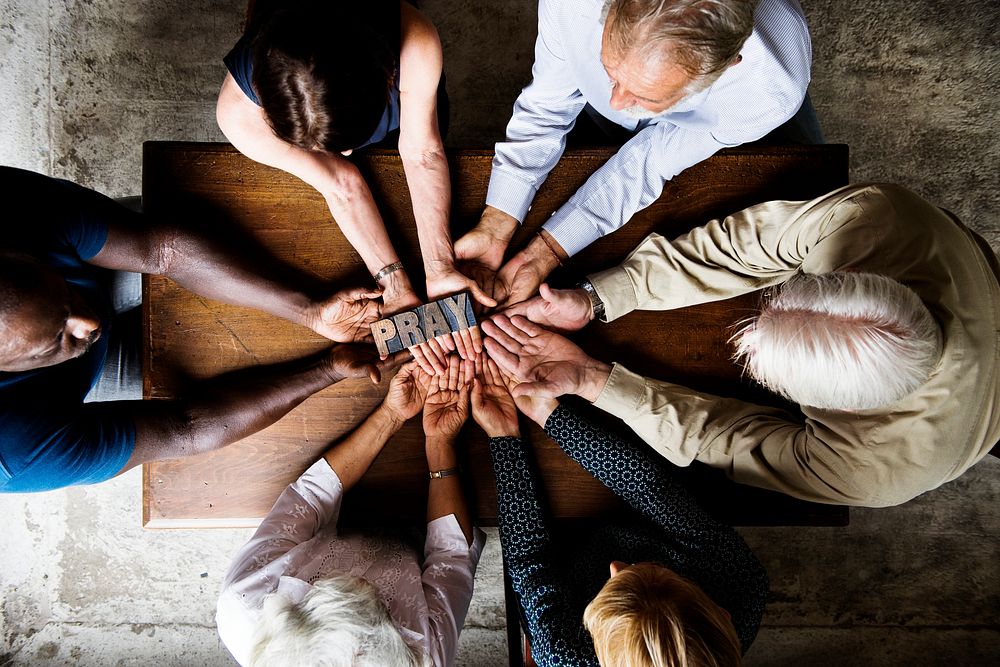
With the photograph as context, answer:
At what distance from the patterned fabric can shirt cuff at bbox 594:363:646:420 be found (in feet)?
0.29

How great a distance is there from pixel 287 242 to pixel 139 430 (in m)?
0.77

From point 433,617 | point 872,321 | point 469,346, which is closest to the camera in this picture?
point 872,321

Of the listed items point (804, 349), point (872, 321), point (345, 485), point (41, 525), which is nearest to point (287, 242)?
point (345, 485)

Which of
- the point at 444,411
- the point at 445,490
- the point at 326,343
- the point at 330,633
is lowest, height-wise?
the point at 330,633

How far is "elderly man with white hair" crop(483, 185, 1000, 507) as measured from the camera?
1.36m

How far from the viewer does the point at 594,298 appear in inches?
75.1

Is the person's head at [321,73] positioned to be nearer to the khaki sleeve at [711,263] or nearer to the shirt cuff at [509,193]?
the shirt cuff at [509,193]

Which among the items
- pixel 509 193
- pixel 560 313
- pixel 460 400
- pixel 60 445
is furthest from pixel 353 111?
pixel 60 445

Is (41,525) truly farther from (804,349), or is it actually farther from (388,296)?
(804,349)

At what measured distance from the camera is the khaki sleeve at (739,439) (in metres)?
1.64

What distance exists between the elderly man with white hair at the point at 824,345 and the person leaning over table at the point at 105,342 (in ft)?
2.26

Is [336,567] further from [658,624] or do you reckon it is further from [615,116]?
[615,116]

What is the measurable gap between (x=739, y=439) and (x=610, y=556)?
574 mm

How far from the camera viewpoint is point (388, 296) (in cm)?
196
